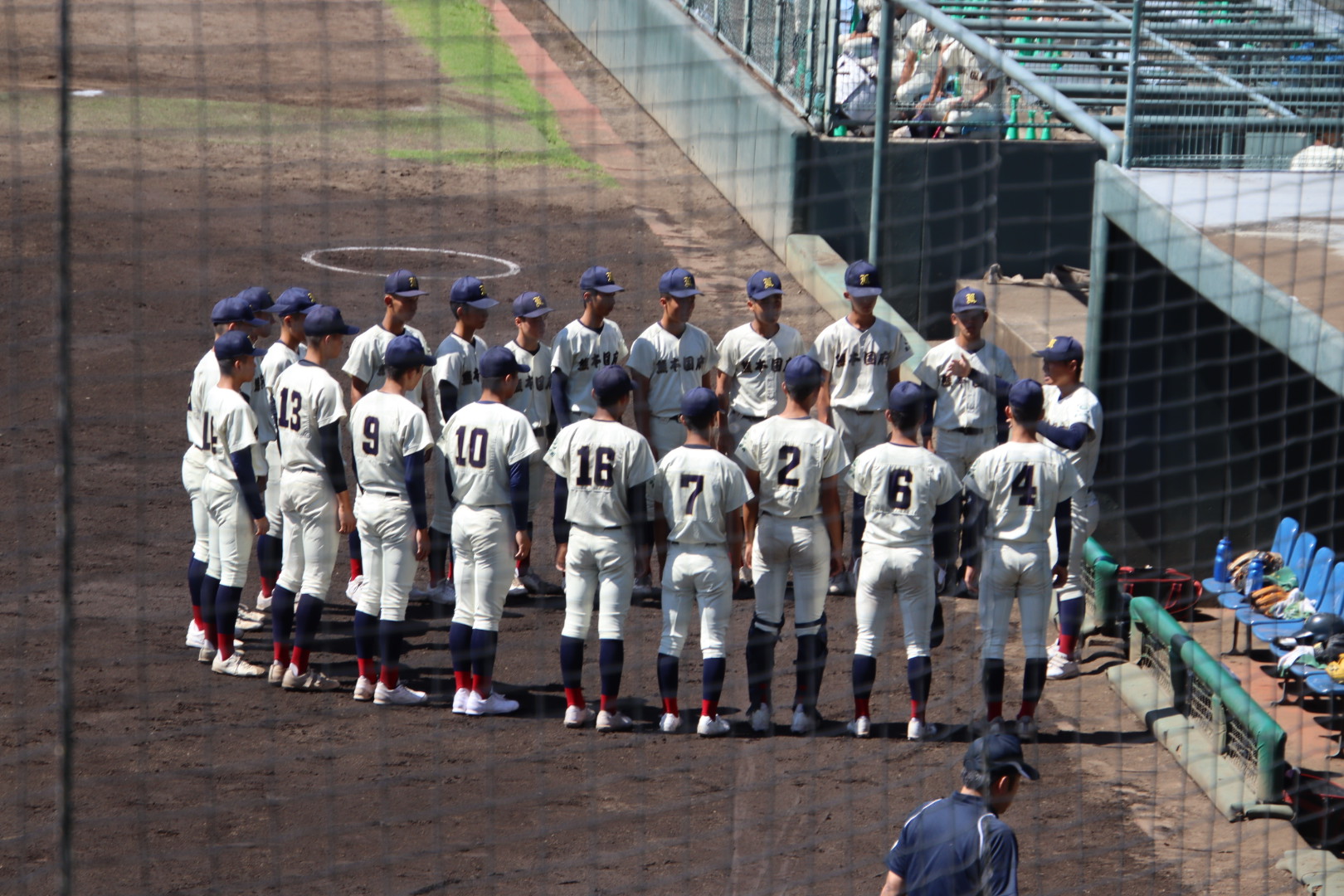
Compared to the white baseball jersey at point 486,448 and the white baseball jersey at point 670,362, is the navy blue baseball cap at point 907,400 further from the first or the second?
the white baseball jersey at point 670,362

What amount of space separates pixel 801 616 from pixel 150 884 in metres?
2.73

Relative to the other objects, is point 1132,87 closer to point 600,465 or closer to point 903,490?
point 903,490

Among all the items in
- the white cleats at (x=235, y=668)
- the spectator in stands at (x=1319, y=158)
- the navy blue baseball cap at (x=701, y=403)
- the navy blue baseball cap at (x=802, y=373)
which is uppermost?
the spectator in stands at (x=1319, y=158)

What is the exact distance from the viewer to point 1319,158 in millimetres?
9438

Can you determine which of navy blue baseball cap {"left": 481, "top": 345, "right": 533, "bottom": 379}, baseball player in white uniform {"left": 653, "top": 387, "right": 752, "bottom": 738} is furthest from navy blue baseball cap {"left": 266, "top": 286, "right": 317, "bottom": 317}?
baseball player in white uniform {"left": 653, "top": 387, "right": 752, "bottom": 738}

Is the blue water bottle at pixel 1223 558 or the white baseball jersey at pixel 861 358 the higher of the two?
the white baseball jersey at pixel 861 358

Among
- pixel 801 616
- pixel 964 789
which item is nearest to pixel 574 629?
pixel 801 616

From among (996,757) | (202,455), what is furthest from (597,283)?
(996,757)

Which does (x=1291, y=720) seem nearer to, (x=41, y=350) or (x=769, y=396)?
(x=769, y=396)

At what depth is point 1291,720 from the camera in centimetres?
772

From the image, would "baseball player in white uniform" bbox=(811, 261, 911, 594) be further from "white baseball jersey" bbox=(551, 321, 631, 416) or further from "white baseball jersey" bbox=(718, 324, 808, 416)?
"white baseball jersey" bbox=(551, 321, 631, 416)

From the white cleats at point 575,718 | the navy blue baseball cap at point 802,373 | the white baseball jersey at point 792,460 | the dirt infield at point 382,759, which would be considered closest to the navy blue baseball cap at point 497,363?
the white baseball jersey at point 792,460

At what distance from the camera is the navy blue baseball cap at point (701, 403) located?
6484 millimetres

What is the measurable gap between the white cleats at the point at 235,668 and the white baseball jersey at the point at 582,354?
6.44ft
